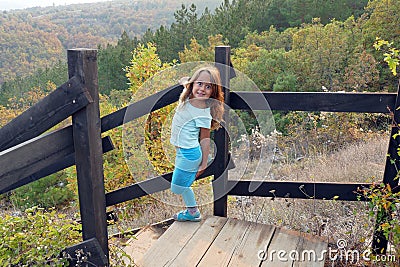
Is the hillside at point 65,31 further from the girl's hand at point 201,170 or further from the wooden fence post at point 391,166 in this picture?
the wooden fence post at point 391,166

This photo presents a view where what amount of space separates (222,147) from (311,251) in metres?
0.97

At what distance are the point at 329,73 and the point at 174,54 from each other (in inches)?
512

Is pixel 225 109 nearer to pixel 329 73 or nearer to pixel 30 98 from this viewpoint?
pixel 329 73

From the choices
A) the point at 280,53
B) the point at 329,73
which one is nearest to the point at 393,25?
the point at 329,73

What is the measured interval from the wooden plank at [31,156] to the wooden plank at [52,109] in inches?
3.0

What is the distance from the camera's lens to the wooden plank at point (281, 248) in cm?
265

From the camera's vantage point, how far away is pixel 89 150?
1928 millimetres

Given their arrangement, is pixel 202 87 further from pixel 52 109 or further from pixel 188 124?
pixel 52 109

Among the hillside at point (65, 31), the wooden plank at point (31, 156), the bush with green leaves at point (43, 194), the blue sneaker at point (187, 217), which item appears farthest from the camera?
the hillside at point (65, 31)

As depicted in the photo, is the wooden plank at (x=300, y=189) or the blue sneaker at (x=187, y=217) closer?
the wooden plank at (x=300, y=189)

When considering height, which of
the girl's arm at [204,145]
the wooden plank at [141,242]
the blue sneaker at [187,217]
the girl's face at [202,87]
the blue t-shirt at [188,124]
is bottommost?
the wooden plank at [141,242]

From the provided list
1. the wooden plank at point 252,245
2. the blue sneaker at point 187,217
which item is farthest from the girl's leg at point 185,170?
the wooden plank at point 252,245

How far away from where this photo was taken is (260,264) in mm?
2619

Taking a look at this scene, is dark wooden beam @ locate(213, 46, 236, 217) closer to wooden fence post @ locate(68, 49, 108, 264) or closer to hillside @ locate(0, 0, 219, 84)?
wooden fence post @ locate(68, 49, 108, 264)
